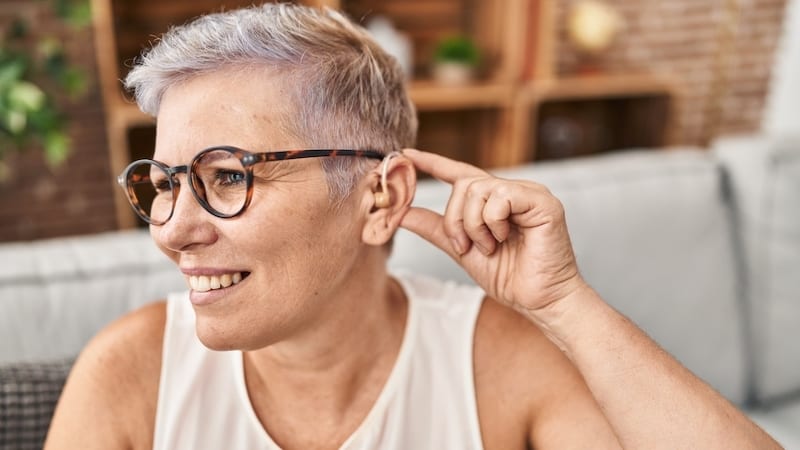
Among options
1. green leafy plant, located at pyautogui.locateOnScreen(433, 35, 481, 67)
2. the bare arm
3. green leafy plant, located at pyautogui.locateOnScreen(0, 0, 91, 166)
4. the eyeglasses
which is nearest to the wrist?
the bare arm

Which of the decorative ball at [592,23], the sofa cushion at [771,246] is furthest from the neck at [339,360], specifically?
the decorative ball at [592,23]

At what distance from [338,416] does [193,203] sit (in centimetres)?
49

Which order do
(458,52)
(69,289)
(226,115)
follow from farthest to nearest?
(458,52) → (69,289) → (226,115)

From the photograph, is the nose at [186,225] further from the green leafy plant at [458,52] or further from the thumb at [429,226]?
the green leafy plant at [458,52]

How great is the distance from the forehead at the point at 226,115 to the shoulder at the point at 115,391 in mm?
375

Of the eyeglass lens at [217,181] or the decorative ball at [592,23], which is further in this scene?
the decorative ball at [592,23]

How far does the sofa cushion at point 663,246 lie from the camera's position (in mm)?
1893

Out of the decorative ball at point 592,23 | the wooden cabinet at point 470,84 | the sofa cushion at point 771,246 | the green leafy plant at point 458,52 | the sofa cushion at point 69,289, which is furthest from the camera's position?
the decorative ball at point 592,23

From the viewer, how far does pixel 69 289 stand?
5.09 feet

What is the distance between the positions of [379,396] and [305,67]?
60 cm

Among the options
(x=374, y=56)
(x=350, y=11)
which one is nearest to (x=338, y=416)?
(x=374, y=56)

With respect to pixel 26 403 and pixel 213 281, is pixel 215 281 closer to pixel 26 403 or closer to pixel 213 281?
pixel 213 281

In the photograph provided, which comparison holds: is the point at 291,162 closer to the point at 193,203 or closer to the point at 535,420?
the point at 193,203

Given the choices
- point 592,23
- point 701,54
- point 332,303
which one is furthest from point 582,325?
point 701,54
